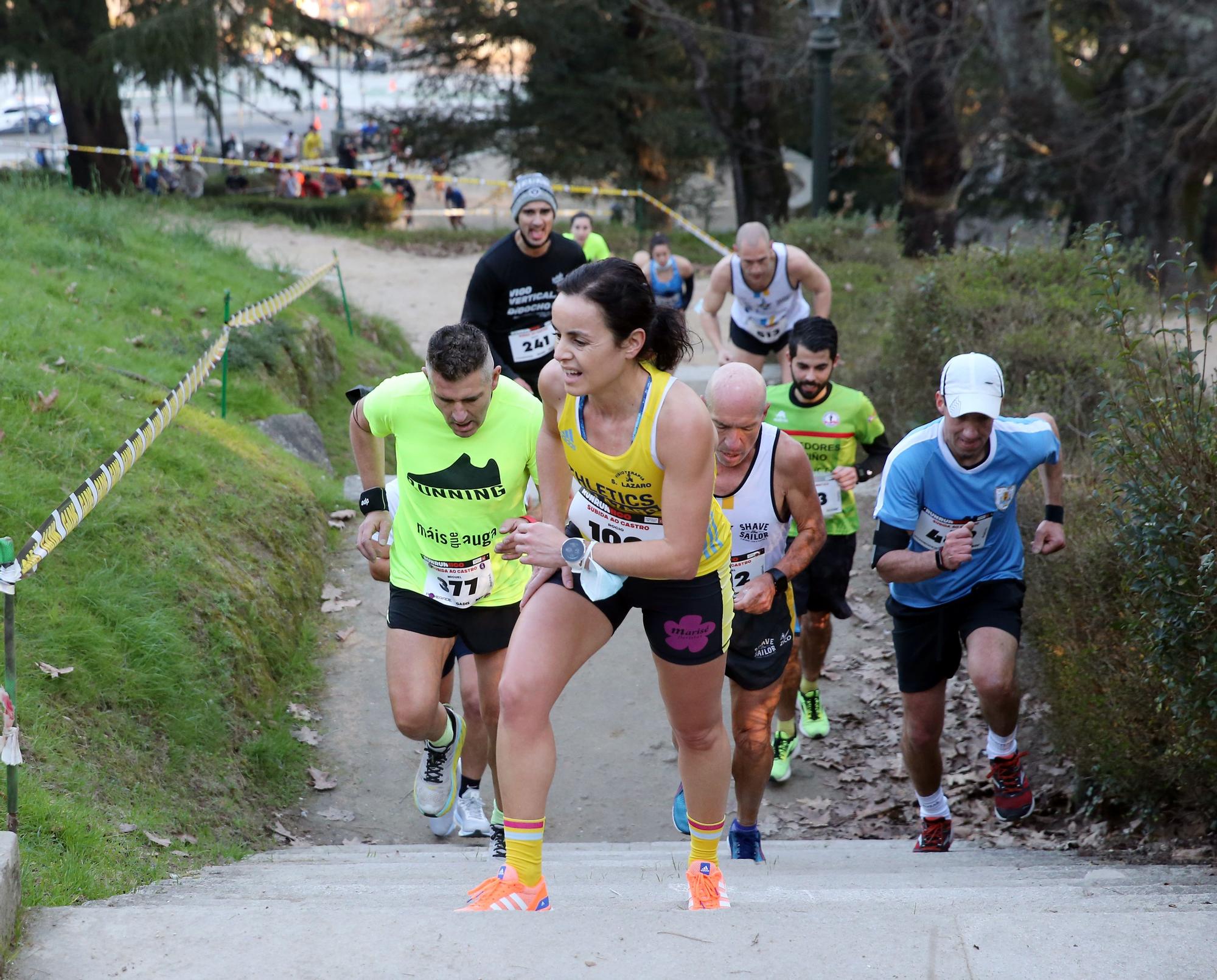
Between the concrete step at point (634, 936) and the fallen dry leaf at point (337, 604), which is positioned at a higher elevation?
the concrete step at point (634, 936)

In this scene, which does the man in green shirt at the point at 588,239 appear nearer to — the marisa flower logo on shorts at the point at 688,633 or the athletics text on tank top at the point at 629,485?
the athletics text on tank top at the point at 629,485

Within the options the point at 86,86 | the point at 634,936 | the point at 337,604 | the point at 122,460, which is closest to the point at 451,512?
the point at 122,460

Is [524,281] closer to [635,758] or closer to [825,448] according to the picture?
[825,448]

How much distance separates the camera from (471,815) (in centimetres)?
554

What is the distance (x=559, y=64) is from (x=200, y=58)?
30.0 feet

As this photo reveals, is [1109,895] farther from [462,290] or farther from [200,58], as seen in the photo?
[200,58]

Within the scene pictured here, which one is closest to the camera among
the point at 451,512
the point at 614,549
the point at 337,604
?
the point at 614,549

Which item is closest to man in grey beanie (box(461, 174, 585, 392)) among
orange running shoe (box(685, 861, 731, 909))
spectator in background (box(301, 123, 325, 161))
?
orange running shoe (box(685, 861, 731, 909))

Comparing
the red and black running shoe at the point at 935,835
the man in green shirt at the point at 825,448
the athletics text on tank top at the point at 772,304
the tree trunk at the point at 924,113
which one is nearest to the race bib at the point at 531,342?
the athletics text on tank top at the point at 772,304

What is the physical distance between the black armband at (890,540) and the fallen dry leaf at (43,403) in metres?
4.46

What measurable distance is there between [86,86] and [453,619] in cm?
1935

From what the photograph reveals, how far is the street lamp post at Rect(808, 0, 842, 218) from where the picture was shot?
44.9ft

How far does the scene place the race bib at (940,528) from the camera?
5.07 metres

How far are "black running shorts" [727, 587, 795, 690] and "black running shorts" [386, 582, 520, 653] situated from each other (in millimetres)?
892
